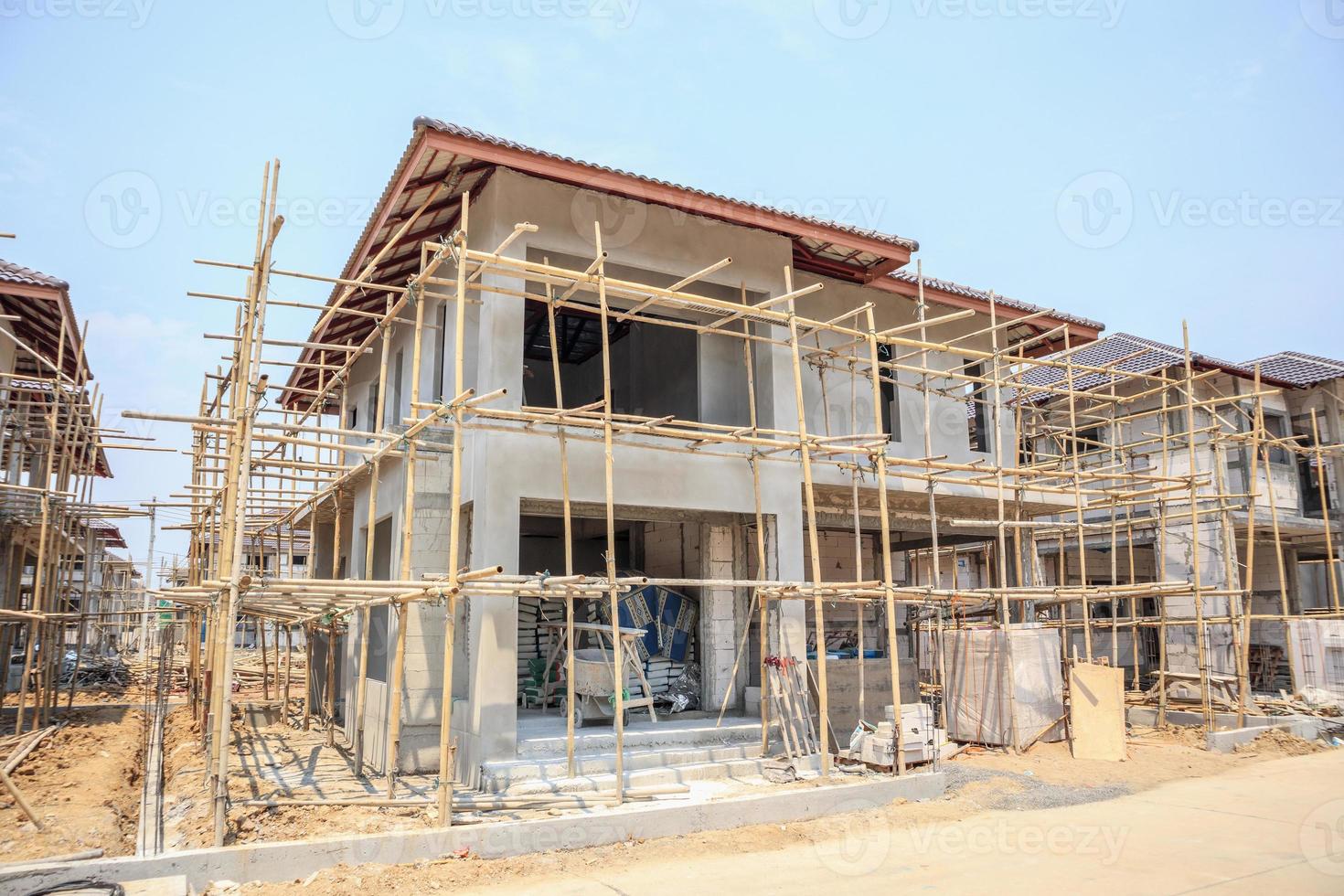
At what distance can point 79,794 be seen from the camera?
377 inches

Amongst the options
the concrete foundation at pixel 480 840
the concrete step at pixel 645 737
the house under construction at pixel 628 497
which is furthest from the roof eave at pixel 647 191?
the concrete foundation at pixel 480 840

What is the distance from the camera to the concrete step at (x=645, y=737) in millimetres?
10180

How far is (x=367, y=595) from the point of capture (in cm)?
786

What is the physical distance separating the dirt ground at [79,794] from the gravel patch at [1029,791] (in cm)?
820

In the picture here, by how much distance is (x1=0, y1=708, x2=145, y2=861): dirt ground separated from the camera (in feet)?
24.9

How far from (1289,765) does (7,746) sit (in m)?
16.9

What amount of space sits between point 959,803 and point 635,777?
3489 millimetres

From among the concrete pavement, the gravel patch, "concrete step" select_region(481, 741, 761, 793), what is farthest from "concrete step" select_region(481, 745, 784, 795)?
the gravel patch

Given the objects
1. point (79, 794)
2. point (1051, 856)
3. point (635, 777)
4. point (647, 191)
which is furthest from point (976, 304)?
point (79, 794)

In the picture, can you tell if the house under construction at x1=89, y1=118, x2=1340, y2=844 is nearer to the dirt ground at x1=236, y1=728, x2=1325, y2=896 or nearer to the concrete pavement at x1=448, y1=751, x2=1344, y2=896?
the dirt ground at x1=236, y1=728, x2=1325, y2=896

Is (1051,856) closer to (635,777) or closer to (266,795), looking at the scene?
(635,777)

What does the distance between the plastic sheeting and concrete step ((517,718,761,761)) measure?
3.04 meters

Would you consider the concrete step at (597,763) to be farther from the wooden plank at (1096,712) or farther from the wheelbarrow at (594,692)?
the wooden plank at (1096,712)

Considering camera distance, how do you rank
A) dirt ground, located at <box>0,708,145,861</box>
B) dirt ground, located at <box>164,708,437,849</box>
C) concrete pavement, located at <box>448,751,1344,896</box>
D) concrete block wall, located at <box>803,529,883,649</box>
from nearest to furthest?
concrete pavement, located at <box>448,751,1344,896</box>
dirt ground, located at <box>164,708,437,849</box>
dirt ground, located at <box>0,708,145,861</box>
concrete block wall, located at <box>803,529,883,649</box>
